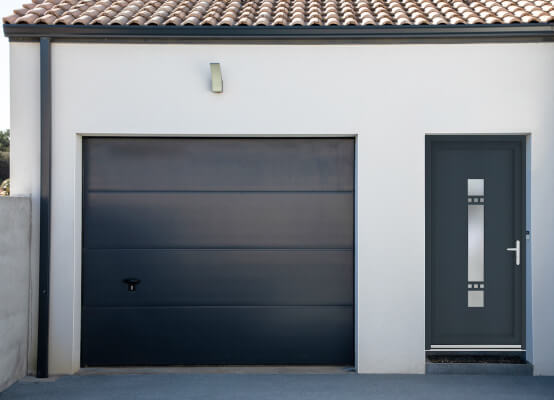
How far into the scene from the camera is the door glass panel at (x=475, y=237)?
494 cm

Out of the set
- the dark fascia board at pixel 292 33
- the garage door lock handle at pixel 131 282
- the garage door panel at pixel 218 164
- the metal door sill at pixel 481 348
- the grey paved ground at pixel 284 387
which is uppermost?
the dark fascia board at pixel 292 33

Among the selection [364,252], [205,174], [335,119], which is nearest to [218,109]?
[205,174]

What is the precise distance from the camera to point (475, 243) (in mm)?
4945

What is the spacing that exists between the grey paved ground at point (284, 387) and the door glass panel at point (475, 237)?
2.94ft

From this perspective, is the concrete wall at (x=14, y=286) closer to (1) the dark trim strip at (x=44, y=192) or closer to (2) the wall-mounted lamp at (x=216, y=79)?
(1) the dark trim strip at (x=44, y=192)

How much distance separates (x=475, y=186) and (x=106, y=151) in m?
3.72

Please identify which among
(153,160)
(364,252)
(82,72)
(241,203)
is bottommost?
(364,252)

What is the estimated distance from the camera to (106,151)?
496 centimetres

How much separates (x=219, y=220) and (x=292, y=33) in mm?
1972

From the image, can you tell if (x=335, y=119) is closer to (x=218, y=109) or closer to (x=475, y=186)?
(x=218, y=109)

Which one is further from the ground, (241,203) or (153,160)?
(153,160)

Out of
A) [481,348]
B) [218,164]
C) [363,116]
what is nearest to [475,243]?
[481,348]

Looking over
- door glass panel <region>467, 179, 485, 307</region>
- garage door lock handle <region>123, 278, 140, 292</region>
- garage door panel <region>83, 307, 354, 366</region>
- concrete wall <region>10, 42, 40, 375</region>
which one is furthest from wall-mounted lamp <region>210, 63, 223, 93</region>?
door glass panel <region>467, 179, 485, 307</region>

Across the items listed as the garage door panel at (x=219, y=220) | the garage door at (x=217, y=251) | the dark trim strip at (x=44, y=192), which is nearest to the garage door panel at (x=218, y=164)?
the garage door at (x=217, y=251)
